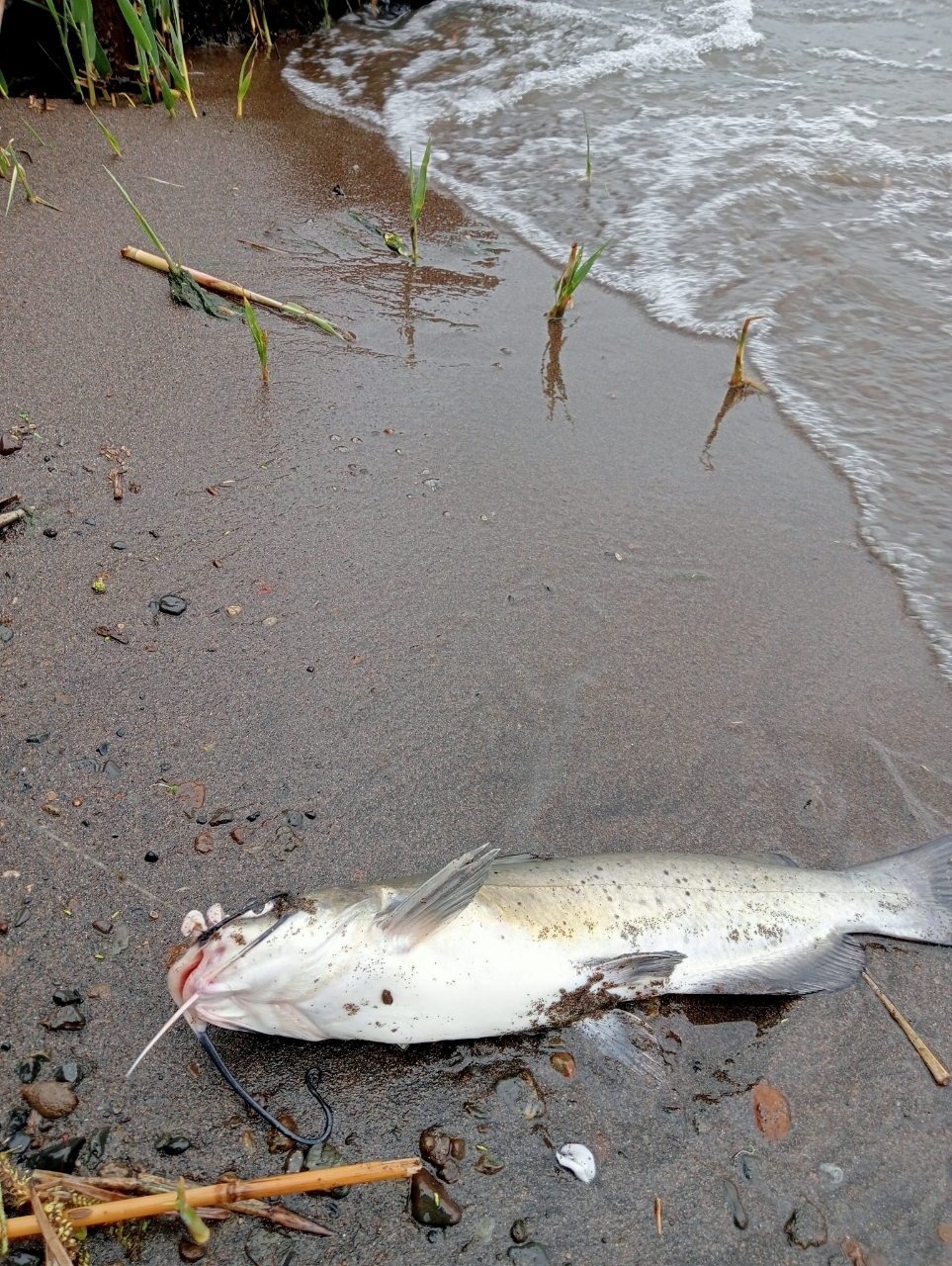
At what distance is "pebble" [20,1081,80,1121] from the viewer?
2.07 meters

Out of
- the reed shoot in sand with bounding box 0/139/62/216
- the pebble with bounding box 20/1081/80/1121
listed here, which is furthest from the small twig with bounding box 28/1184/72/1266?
the reed shoot in sand with bounding box 0/139/62/216

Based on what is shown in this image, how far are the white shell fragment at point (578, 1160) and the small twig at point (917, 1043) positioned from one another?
1026 millimetres

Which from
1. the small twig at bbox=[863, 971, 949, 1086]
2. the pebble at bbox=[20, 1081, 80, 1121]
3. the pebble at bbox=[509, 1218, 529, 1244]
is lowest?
the small twig at bbox=[863, 971, 949, 1086]

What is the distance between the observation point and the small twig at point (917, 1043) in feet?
7.89

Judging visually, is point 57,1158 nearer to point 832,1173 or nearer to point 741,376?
point 832,1173

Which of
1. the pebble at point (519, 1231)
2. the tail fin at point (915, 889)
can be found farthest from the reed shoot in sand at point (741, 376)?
the pebble at point (519, 1231)

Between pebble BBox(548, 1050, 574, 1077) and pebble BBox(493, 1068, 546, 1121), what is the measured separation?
8 cm

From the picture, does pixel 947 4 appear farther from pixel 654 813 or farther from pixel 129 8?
pixel 654 813

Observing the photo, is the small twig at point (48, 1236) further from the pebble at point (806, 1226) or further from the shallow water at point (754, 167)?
the shallow water at point (754, 167)

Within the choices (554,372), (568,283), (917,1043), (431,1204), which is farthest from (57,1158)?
(568,283)

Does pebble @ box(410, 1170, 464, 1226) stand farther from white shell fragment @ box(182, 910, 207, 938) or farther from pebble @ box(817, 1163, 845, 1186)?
pebble @ box(817, 1163, 845, 1186)

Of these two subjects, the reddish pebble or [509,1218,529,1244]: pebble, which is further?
the reddish pebble

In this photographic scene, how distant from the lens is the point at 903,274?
5973 millimetres

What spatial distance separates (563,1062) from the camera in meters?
2.36
